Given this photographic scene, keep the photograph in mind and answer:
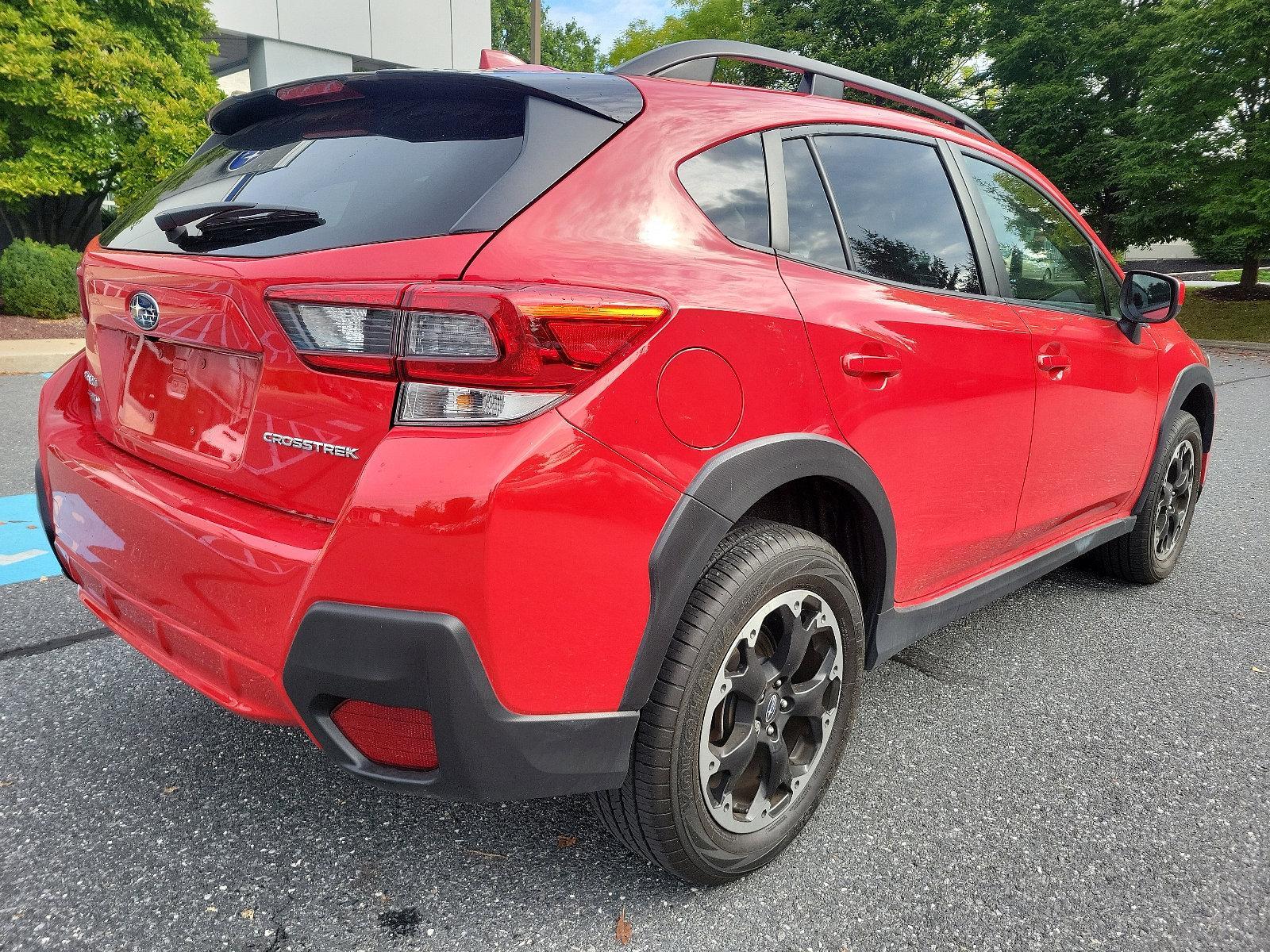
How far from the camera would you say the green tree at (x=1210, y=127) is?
16812mm

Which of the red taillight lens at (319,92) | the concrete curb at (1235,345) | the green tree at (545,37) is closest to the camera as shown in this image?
the red taillight lens at (319,92)

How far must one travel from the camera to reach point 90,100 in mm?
12031

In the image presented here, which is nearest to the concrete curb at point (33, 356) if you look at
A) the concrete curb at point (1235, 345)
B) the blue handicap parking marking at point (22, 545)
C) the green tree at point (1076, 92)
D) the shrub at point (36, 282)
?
the shrub at point (36, 282)

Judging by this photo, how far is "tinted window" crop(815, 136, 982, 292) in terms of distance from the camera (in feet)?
7.32

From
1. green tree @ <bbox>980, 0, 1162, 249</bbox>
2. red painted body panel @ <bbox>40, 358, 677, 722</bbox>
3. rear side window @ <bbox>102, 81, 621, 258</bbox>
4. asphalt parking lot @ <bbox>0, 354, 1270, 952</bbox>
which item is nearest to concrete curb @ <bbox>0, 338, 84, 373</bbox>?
asphalt parking lot @ <bbox>0, 354, 1270, 952</bbox>

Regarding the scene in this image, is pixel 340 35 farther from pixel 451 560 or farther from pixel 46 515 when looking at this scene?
pixel 451 560

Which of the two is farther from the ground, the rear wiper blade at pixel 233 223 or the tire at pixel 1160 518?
the rear wiper blade at pixel 233 223

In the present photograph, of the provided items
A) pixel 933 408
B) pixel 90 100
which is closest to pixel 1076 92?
pixel 90 100

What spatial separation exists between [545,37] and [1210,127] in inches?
2047

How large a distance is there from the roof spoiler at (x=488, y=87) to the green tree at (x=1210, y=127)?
62.8ft

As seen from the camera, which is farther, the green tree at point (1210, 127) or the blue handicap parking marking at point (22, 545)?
the green tree at point (1210, 127)

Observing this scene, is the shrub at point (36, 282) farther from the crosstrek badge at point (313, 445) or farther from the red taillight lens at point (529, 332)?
the red taillight lens at point (529, 332)

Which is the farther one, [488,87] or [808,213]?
[808,213]

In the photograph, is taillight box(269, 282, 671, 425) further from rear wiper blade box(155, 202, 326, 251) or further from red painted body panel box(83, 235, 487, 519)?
rear wiper blade box(155, 202, 326, 251)
